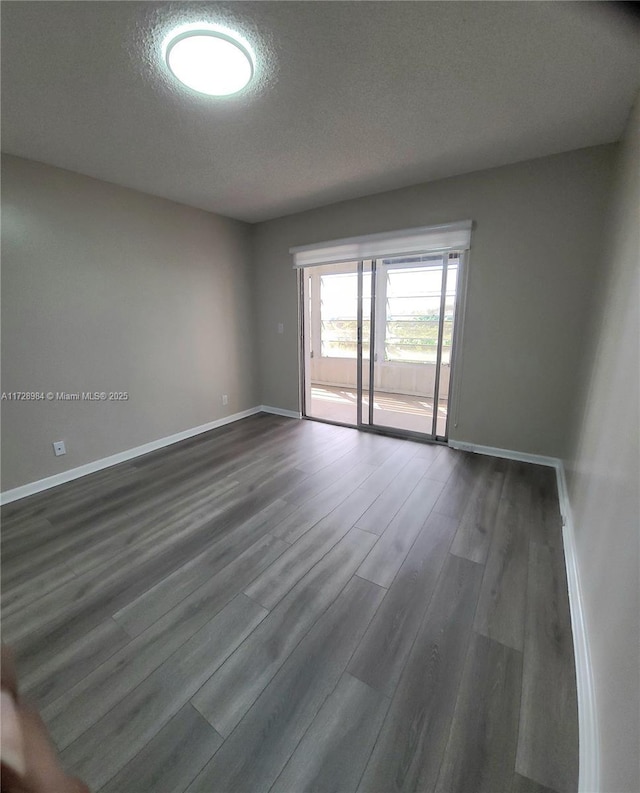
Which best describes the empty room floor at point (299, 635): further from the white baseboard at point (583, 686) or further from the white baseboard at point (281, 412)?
the white baseboard at point (281, 412)

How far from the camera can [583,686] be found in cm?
118

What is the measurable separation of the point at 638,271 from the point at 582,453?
112 centimetres

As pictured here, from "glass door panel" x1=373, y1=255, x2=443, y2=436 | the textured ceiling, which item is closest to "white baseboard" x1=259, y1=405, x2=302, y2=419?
"glass door panel" x1=373, y1=255, x2=443, y2=436

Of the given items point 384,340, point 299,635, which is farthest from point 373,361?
point 299,635

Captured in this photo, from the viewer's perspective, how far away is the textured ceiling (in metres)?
1.30

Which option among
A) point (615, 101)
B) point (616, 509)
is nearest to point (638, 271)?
point (616, 509)

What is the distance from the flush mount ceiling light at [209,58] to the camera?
1380mm

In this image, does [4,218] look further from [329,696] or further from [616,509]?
[616,509]

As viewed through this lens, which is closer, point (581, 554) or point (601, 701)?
point (601, 701)

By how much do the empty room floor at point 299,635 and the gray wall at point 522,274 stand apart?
0.67 metres

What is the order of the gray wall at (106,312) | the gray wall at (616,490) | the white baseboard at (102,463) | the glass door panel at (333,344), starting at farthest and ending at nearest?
the glass door panel at (333,344), the white baseboard at (102,463), the gray wall at (106,312), the gray wall at (616,490)

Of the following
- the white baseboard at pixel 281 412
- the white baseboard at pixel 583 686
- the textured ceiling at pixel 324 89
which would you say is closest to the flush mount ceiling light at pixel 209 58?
the textured ceiling at pixel 324 89

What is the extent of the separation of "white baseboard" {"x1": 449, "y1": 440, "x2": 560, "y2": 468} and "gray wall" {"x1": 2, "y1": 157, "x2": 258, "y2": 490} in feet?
9.65

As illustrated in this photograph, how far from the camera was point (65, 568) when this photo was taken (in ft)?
6.04
